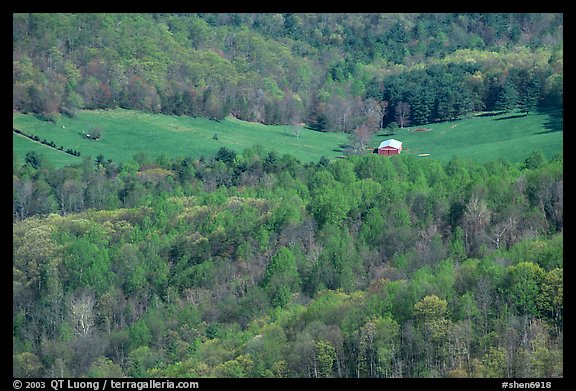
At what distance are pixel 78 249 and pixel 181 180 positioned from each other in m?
22.5

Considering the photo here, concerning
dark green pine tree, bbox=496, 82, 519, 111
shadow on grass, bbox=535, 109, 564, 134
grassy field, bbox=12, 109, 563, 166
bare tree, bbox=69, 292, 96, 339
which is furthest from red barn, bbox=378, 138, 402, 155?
bare tree, bbox=69, 292, 96, 339

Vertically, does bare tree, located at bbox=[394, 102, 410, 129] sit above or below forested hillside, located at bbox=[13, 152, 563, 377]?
below

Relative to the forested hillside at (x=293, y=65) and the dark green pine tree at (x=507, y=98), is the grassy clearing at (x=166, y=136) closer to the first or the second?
the forested hillside at (x=293, y=65)

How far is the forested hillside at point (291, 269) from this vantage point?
6750cm

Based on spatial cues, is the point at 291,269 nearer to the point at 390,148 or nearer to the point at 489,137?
the point at 390,148

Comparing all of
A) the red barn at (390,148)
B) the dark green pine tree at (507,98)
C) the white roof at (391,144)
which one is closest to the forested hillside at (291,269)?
the red barn at (390,148)

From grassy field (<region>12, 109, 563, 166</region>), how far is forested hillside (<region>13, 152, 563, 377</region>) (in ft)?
26.1

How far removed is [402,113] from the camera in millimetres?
145750

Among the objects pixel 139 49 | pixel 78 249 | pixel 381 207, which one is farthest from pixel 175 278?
pixel 139 49

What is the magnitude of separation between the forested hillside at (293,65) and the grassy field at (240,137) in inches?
111

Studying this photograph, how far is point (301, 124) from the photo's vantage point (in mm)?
144625

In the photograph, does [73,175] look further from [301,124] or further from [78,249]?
[301,124]

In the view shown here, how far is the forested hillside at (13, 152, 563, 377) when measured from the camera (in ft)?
221

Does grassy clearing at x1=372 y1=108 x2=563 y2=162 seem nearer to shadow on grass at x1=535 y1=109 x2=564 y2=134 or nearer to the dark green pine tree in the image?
shadow on grass at x1=535 y1=109 x2=564 y2=134
